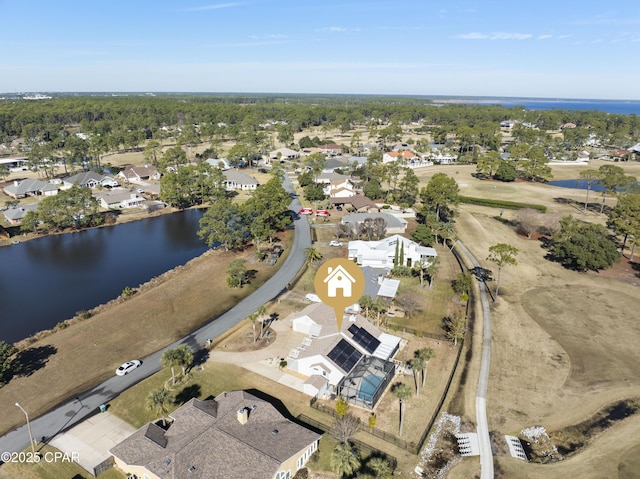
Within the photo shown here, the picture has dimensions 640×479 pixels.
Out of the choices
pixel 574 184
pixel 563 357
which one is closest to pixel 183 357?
pixel 563 357

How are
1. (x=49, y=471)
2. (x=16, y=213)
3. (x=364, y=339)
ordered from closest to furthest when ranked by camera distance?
1. (x=49, y=471)
2. (x=364, y=339)
3. (x=16, y=213)

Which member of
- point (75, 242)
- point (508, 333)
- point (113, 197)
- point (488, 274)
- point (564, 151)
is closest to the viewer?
point (508, 333)

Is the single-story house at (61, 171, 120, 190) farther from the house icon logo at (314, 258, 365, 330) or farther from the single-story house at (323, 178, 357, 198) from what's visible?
the house icon logo at (314, 258, 365, 330)

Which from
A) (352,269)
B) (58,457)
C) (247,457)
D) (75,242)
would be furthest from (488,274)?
(75,242)

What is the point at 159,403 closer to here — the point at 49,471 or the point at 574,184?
Answer: the point at 49,471

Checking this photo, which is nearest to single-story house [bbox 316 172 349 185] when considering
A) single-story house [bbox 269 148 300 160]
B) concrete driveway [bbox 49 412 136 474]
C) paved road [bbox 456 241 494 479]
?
single-story house [bbox 269 148 300 160]

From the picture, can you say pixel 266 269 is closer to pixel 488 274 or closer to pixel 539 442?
pixel 488 274

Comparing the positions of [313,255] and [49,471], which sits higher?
[313,255]
